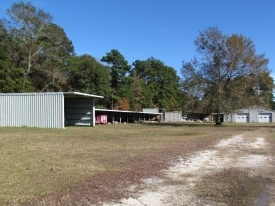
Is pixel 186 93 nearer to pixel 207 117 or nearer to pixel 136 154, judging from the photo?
pixel 136 154

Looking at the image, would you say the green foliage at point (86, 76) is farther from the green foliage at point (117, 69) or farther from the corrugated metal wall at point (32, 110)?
the corrugated metal wall at point (32, 110)

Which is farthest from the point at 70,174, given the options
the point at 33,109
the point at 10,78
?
the point at 10,78

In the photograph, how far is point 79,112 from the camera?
36.1m

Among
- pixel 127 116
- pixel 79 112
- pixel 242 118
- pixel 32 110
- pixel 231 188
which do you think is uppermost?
pixel 32 110

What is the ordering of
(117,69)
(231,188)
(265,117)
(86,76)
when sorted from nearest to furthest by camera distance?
(231,188), (86,76), (117,69), (265,117)

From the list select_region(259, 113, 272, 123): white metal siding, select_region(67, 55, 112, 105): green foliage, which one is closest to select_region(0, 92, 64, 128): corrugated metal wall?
select_region(67, 55, 112, 105): green foliage

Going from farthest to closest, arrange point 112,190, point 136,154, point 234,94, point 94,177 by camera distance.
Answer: point 234,94, point 136,154, point 94,177, point 112,190

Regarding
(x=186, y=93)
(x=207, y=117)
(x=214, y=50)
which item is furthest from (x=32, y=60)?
(x=207, y=117)

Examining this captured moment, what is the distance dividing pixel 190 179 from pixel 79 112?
29.9 metres

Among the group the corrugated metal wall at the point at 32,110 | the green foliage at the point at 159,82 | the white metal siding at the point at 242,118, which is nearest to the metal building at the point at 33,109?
the corrugated metal wall at the point at 32,110

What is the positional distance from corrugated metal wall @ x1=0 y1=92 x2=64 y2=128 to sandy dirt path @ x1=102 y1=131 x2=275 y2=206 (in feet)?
63.0

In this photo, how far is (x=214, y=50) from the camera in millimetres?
40875

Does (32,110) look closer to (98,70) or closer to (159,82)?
(98,70)

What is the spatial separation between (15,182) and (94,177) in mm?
1629
